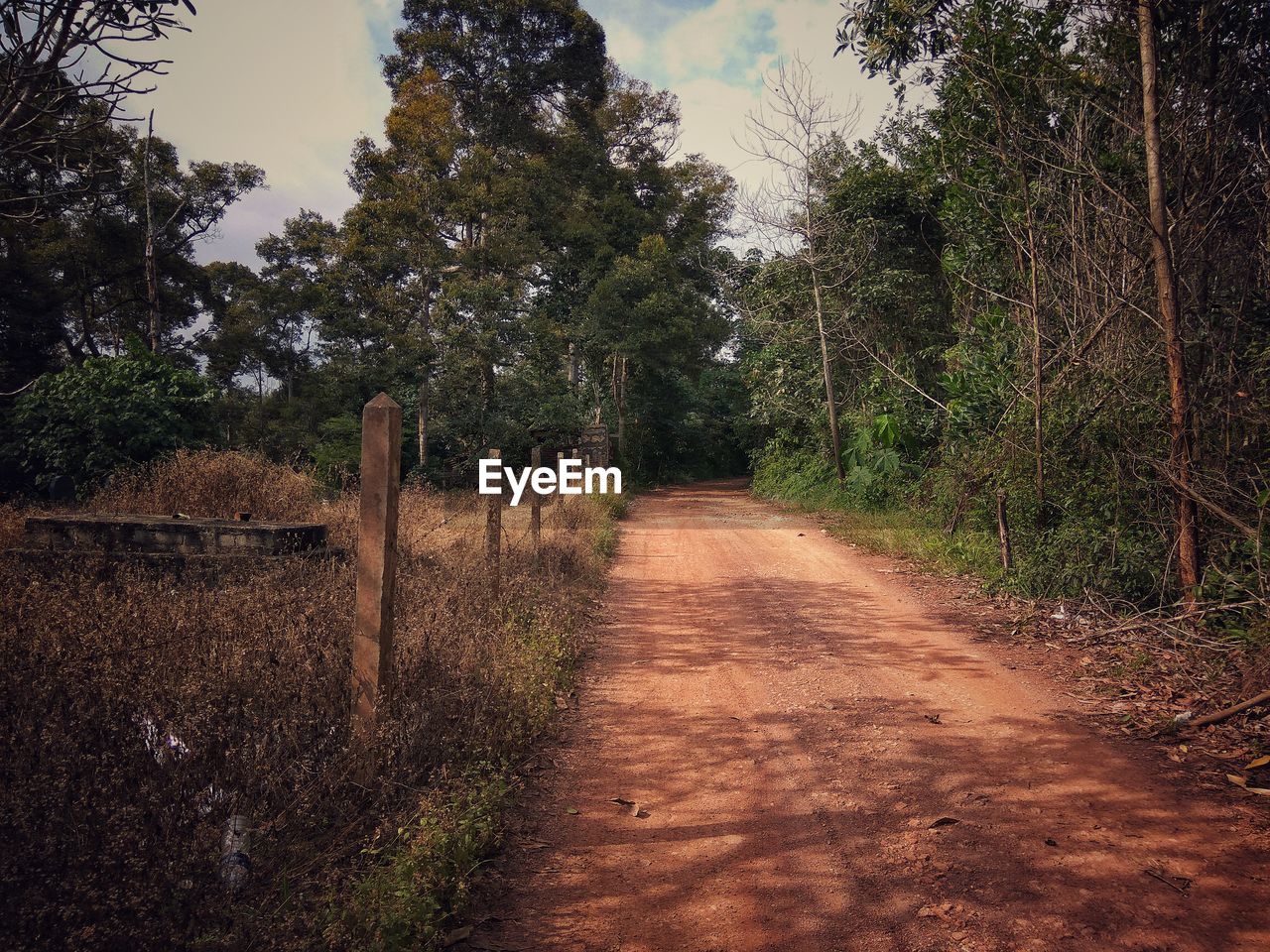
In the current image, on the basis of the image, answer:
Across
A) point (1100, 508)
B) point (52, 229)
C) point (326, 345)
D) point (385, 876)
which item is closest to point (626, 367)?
point (326, 345)

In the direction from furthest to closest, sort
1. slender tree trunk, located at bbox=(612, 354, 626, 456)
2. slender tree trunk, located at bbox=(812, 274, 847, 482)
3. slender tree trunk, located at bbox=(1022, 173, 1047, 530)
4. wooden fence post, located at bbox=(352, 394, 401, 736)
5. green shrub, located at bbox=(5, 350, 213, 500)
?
slender tree trunk, located at bbox=(612, 354, 626, 456)
slender tree trunk, located at bbox=(812, 274, 847, 482)
green shrub, located at bbox=(5, 350, 213, 500)
slender tree trunk, located at bbox=(1022, 173, 1047, 530)
wooden fence post, located at bbox=(352, 394, 401, 736)

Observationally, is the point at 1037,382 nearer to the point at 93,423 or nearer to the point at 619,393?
the point at 93,423

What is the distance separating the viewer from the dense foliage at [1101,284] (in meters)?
6.43

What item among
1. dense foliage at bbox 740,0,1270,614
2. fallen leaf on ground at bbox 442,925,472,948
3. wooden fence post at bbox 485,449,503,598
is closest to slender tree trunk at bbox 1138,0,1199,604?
dense foliage at bbox 740,0,1270,614

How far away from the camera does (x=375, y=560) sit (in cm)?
374

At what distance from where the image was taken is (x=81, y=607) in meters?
4.86

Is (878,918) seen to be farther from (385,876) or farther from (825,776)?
(385,876)

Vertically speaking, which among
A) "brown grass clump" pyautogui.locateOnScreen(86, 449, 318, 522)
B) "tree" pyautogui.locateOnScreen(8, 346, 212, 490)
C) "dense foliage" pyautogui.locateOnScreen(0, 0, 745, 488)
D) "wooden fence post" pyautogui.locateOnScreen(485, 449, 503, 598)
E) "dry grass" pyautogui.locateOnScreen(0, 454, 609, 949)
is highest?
"dense foliage" pyautogui.locateOnScreen(0, 0, 745, 488)

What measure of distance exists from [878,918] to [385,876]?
1971 millimetres

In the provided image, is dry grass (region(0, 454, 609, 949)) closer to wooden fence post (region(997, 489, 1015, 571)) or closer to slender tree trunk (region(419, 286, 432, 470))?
wooden fence post (region(997, 489, 1015, 571))

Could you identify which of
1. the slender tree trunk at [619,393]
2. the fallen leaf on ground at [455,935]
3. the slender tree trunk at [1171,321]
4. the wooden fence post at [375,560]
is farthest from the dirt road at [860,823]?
the slender tree trunk at [619,393]

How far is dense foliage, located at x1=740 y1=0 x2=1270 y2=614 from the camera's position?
21.1 ft

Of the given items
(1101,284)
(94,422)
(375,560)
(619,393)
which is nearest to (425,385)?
(94,422)

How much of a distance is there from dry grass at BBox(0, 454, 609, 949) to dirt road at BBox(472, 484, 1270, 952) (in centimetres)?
60
